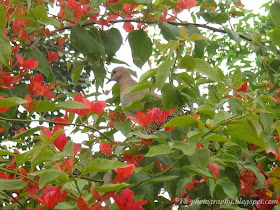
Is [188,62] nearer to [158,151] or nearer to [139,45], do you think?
[158,151]

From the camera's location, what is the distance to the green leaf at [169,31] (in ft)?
3.98

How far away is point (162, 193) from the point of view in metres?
1.08

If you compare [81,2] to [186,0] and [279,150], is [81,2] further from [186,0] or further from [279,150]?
[279,150]

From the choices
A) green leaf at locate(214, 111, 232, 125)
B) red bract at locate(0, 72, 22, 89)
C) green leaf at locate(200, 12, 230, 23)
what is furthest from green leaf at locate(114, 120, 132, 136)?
green leaf at locate(200, 12, 230, 23)

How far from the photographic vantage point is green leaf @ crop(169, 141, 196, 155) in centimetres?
78

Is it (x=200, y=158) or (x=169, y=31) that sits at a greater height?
(x=169, y=31)

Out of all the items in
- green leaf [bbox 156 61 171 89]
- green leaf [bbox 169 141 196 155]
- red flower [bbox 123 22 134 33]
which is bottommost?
green leaf [bbox 169 141 196 155]

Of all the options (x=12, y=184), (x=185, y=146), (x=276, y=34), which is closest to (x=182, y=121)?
(x=185, y=146)

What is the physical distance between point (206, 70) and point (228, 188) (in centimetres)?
22

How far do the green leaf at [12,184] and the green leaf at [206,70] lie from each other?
14.7 inches

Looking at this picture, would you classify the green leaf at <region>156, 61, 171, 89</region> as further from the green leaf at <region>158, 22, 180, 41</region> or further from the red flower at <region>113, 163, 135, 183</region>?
the green leaf at <region>158, 22, 180, 41</region>

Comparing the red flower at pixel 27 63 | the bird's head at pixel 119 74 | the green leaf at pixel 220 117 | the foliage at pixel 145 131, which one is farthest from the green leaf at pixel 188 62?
the bird's head at pixel 119 74

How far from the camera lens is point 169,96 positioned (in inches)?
40.1

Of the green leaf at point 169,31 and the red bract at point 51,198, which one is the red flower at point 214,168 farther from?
the green leaf at point 169,31
